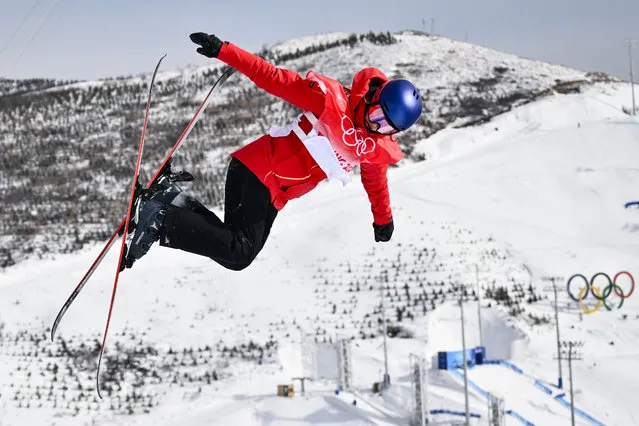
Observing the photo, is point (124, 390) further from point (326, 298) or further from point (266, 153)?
point (266, 153)

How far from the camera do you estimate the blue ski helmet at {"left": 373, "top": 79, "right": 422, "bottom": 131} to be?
432cm

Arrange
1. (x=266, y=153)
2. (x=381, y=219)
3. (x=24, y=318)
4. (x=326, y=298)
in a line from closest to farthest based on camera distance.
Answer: (x=266, y=153) < (x=381, y=219) < (x=24, y=318) < (x=326, y=298)

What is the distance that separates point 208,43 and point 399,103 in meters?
1.23

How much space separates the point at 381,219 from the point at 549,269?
80.9ft

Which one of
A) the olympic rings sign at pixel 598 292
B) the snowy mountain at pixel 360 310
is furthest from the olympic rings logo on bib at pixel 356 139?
the olympic rings sign at pixel 598 292

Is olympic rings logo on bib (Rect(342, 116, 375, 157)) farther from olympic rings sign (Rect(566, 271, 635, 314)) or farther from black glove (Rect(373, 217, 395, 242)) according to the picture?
olympic rings sign (Rect(566, 271, 635, 314))

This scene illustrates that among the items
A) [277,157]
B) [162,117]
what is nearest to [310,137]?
[277,157]

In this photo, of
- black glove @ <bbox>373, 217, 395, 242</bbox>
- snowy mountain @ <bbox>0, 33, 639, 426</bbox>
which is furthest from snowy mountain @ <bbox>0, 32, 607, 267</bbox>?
black glove @ <bbox>373, 217, 395, 242</bbox>

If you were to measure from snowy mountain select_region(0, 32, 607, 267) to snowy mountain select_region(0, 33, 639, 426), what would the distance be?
22.5 ft

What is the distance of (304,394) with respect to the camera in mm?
18406

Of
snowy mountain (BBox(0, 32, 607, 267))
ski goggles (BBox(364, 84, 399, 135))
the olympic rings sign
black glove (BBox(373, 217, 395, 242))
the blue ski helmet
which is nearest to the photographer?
the blue ski helmet

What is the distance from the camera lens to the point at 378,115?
4445 millimetres

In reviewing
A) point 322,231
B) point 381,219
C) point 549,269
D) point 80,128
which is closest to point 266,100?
point 80,128

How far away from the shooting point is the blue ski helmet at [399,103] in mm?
4316
